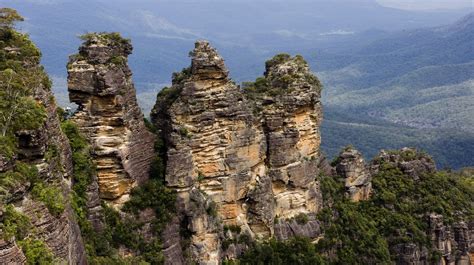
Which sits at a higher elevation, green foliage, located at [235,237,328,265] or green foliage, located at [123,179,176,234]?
green foliage, located at [123,179,176,234]

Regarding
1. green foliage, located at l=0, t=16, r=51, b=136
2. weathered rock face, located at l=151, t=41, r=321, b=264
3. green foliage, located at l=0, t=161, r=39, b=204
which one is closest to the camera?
green foliage, located at l=0, t=161, r=39, b=204

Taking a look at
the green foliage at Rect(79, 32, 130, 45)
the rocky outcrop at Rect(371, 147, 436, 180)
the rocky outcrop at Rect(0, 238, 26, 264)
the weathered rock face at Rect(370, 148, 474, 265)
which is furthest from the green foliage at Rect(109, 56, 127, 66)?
the rocky outcrop at Rect(371, 147, 436, 180)

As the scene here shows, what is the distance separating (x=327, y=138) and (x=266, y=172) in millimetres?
97614

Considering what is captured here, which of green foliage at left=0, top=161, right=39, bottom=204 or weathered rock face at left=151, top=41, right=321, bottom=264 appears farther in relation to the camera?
weathered rock face at left=151, top=41, right=321, bottom=264

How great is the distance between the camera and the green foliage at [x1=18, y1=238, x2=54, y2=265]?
1948 centimetres

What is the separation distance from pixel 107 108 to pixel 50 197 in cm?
949

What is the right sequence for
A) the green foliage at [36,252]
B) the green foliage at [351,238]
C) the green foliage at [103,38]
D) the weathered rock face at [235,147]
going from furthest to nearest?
the green foliage at [351,238] < the weathered rock face at [235,147] < the green foliage at [103,38] < the green foliage at [36,252]

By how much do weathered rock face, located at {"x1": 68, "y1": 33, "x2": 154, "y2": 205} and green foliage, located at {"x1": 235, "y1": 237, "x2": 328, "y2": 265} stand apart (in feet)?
28.3

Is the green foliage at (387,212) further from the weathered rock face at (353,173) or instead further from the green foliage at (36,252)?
the green foliage at (36,252)

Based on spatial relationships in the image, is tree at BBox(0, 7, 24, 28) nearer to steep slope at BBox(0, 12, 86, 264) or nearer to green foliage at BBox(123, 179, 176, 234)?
steep slope at BBox(0, 12, 86, 264)

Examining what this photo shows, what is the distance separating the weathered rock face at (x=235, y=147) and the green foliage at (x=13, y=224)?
1357 cm

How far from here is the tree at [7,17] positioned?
84.4 feet

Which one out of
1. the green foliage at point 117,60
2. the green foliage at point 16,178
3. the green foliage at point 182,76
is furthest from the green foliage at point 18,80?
the green foliage at point 182,76

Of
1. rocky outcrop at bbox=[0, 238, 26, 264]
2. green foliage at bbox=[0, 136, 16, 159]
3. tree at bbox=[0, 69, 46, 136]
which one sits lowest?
rocky outcrop at bbox=[0, 238, 26, 264]
